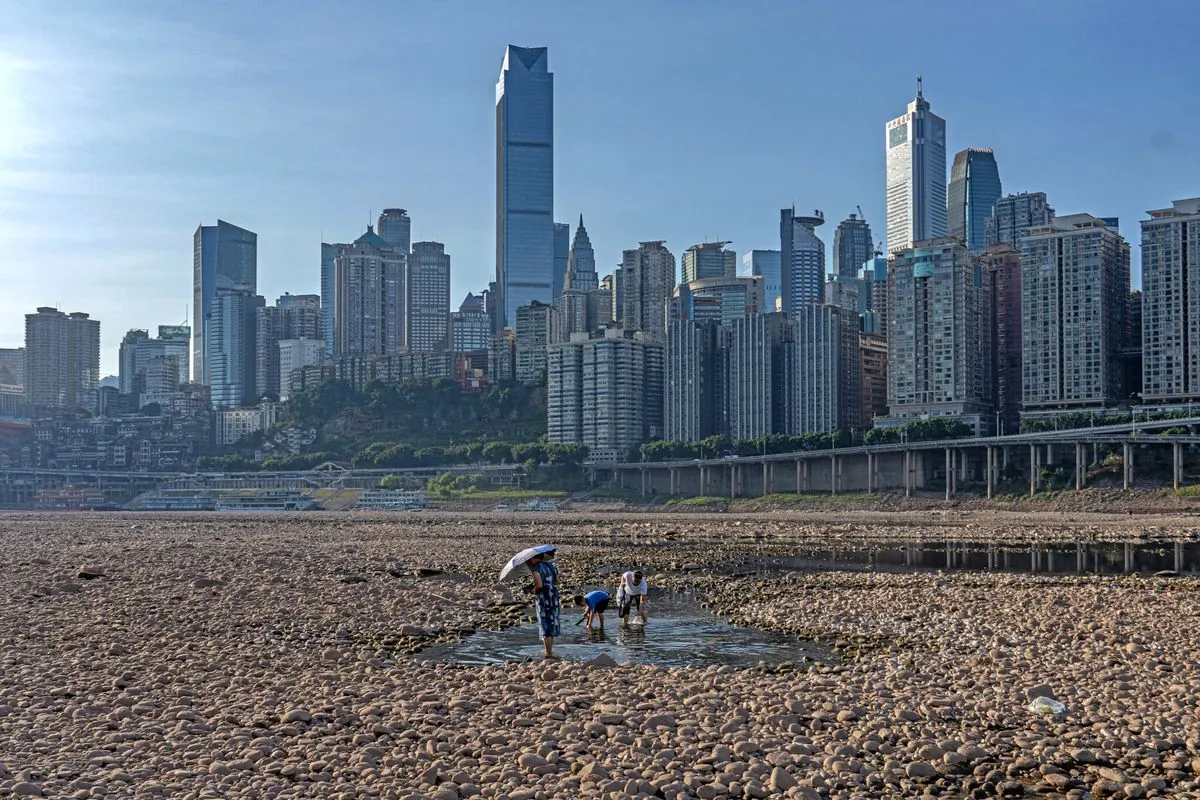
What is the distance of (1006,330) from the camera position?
174500 mm

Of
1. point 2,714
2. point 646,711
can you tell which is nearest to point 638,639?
point 646,711

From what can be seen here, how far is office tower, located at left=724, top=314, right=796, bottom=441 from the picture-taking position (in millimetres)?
190500

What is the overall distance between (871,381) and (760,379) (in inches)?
758

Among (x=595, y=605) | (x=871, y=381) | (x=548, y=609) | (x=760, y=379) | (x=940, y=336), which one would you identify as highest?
(x=940, y=336)

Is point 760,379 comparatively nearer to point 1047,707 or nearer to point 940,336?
point 940,336

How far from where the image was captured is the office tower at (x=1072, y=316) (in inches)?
5896

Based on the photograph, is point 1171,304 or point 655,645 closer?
point 655,645

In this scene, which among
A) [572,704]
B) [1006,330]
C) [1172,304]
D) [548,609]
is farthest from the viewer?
[1006,330]

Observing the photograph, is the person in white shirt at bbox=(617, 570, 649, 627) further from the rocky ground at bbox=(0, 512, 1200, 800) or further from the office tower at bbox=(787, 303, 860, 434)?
the office tower at bbox=(787, 303, 860, 434)

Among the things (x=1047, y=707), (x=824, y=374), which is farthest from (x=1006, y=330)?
(x=1047, y=707)

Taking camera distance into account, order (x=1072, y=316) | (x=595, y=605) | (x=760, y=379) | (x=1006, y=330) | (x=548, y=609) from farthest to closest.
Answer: (x=760, y=379) → (x=1006, y=330) → (x=1072, y=316) → (x=595, y=605) → (x=548, y=609)

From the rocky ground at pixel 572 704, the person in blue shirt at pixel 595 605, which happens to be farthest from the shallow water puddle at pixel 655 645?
the rocky ground at pixel 572 704

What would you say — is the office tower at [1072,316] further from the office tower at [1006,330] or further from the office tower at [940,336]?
the office tower at [1006,330]

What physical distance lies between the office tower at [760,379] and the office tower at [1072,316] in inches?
1728
